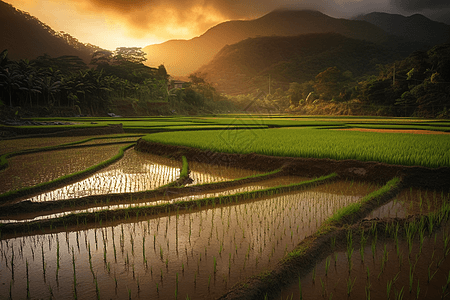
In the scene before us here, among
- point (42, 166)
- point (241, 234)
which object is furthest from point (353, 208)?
point (42, 166)

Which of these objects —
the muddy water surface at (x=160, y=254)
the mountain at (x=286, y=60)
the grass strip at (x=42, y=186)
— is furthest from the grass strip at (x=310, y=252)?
the mountain at (x=286, y=60)

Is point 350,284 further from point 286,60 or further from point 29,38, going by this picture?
point 286,60

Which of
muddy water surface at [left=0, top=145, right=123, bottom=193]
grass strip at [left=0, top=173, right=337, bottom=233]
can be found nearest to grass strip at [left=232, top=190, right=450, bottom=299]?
grass strip at [left=0, top=173, right=337, bottom=233]

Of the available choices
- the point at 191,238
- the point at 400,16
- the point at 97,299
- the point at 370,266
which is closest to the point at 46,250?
the point at 97,299

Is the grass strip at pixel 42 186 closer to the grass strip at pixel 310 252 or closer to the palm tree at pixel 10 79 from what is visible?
the grass strip at pixel 310 252

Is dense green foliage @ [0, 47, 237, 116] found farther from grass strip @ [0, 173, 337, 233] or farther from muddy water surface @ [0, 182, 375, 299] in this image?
muddy water surface @ [0, 182, 375, 299]

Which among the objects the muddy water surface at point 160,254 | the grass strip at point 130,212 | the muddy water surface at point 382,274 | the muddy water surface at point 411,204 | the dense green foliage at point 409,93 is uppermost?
the dense green foliage at point 409,93
